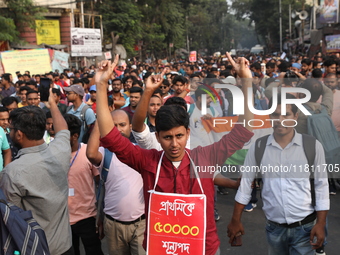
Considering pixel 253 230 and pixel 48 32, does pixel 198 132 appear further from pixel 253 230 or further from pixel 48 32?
pixel 48 32

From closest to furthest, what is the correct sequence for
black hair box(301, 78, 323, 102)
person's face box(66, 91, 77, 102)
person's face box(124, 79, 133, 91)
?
black hair box(301, 78, 323, 102)
person's face box(66, 91, 77, 102)
person's face box(124, 79, 133, 91)

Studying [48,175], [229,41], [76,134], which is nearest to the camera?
[48,175]

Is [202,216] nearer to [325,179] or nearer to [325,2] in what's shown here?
[325,179]

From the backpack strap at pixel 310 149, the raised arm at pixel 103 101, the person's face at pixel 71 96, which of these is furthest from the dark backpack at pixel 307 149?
the person's face at pixel 71 96

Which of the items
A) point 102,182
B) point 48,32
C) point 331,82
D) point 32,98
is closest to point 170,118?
point 102,182

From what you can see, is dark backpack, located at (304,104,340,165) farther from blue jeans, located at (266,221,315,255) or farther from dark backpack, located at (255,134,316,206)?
blue jeans, located at (266,221,315,255)

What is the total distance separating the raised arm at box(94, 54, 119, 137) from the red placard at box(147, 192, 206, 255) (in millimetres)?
472

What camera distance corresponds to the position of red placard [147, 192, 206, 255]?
2.38 meters

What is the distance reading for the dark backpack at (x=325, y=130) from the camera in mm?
3432

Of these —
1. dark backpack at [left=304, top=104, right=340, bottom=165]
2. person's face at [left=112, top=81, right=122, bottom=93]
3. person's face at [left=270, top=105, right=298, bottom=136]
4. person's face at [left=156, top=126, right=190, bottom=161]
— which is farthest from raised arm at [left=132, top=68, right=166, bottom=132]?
person's face at [left=112, top=81, right=122, bottom=93]

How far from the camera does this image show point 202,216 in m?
2.39

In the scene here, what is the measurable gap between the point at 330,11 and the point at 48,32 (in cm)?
1939

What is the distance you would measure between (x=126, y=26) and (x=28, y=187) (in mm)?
30361

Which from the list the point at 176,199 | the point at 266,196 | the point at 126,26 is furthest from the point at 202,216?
the point at 126,26
